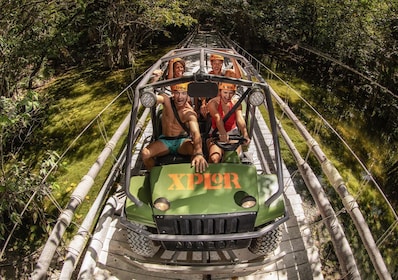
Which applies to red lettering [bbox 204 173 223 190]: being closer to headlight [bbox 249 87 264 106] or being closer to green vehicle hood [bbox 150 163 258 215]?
green vehicle hood [bbox 150 163 258 215]

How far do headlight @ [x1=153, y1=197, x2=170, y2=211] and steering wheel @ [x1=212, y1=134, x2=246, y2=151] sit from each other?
129 centimetres

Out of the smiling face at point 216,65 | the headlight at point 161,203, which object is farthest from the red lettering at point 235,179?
the smiling face at point 216,65

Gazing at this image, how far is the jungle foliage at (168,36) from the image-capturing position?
18.6ft

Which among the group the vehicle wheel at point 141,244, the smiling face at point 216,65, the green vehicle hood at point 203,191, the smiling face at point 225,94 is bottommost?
the vehicle wheel at point 141,244

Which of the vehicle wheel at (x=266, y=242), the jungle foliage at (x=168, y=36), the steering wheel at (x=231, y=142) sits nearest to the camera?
the vehicle wheel at (x=266, y=242)

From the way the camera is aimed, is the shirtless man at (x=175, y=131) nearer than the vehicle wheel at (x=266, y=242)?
No

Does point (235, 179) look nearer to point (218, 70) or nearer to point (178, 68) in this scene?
point (178, 68)

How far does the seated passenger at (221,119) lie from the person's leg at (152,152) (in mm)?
644

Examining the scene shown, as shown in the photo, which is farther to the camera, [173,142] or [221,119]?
[173,142]

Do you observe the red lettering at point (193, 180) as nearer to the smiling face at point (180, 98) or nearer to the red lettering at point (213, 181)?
the red lettering at point (213, 181)

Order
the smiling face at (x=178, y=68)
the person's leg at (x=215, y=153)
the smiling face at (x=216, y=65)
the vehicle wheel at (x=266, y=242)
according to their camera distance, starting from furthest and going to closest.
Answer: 1. the smiling face at (x=216, y=65)
2. the smiling face at (x=178, y=68)
3. the person's leg at (x=215, y=153)
4. the vehicle wheel at (x=266, y=242)

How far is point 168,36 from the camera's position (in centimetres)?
1259

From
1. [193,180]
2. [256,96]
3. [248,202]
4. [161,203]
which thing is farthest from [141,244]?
[256,96]

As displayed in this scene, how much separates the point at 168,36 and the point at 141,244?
33.2 ft
